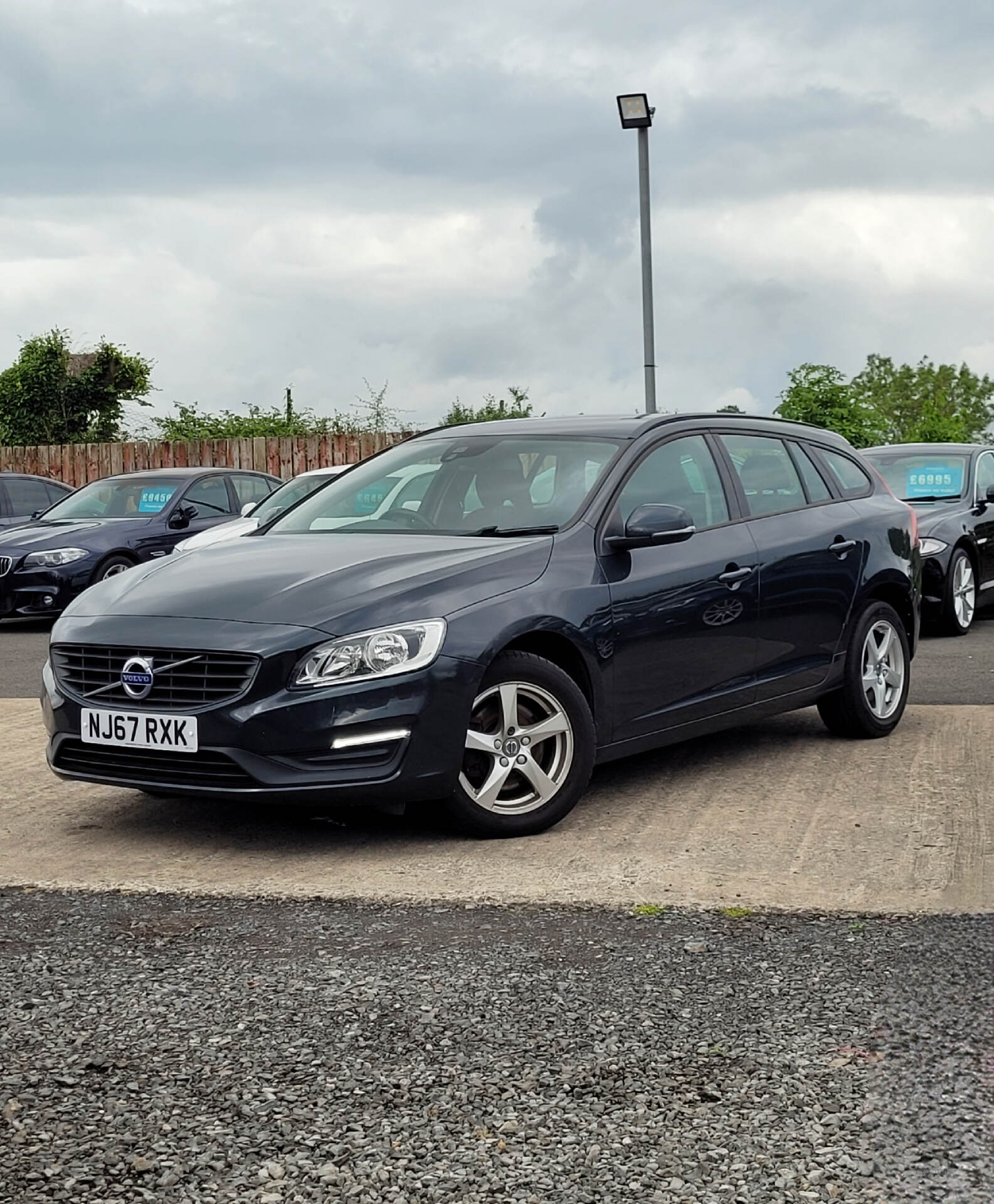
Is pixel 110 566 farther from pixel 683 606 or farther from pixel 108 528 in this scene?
pixel 683 606

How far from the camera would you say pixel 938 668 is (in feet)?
34.8

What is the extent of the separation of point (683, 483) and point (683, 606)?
2.22ft

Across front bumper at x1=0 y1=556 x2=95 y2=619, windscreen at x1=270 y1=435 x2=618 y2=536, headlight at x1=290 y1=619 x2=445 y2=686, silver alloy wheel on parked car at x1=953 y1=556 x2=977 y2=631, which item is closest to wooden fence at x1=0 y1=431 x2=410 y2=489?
front bumper at x1=0 y1=556 x2=95 y2=619

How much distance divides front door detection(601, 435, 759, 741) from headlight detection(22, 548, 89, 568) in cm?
922

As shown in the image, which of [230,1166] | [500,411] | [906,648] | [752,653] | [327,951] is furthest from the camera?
[500,411]

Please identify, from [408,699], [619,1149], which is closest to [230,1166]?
[619,1149]

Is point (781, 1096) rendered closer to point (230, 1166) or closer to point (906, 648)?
A: point (230, 1166)

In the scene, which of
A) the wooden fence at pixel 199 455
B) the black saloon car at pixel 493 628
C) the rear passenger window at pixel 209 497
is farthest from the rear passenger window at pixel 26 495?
the black saloon car at pixel 493 628

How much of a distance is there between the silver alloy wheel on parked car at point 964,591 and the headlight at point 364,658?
796 centimetres

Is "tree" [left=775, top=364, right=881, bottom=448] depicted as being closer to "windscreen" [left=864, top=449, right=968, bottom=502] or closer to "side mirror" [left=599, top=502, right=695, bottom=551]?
"windscreen" [left=864, top=449, right=968, bottom=502]

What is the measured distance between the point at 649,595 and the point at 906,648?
234 centimetres

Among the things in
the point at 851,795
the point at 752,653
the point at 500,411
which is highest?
the point at 500,411

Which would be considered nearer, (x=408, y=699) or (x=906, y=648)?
(x=408, y=699)

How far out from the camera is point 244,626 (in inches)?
218
